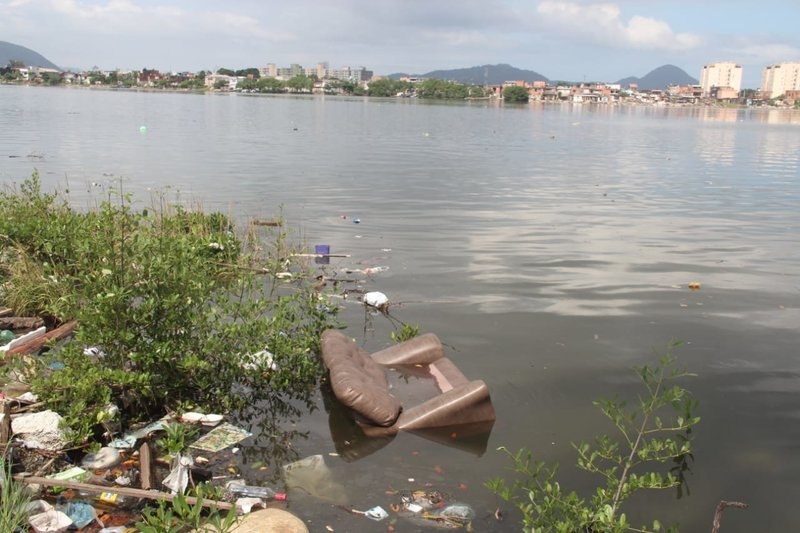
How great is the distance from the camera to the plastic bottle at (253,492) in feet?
18.0

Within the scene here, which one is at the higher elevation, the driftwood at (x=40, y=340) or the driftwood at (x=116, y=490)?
the driftwood at (x=40, y=340)

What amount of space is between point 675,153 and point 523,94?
16116cm

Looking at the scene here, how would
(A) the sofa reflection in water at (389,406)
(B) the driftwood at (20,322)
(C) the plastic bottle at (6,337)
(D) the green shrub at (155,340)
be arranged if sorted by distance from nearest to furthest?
(D) the green shrub at (155,340)
(A) the sofa reflection in water at (389,406)
(C) the plastic bottle at (6,337)
(B) the driftwood at (20,322)

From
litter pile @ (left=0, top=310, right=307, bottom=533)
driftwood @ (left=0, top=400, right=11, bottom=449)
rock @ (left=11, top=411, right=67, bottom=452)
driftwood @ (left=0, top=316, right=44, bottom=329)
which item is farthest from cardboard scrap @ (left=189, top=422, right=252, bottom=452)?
driftwood @ (left=0, top=316, right=44, bottom=329)

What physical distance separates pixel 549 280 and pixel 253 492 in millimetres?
7896

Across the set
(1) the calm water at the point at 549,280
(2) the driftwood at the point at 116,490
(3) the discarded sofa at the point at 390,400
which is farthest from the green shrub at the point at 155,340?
(1) the calm water at the point at 549,280

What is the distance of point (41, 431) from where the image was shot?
17.7 feet

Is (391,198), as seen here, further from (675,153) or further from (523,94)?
(523,94)

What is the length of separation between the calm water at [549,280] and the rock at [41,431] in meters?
1.89

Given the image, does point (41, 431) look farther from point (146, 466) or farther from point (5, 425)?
point (146, 466)

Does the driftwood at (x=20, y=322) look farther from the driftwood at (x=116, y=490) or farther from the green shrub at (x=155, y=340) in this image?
the driftwood at (x=116, y=490)

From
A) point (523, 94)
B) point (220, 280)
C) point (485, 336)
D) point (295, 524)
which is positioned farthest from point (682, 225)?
point (523, 94)

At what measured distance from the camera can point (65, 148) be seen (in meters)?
31.0

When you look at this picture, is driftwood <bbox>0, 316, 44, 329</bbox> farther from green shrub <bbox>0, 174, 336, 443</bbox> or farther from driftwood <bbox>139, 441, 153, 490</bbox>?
driftwood <bbox>139, 441, 153, 490</bbox>
